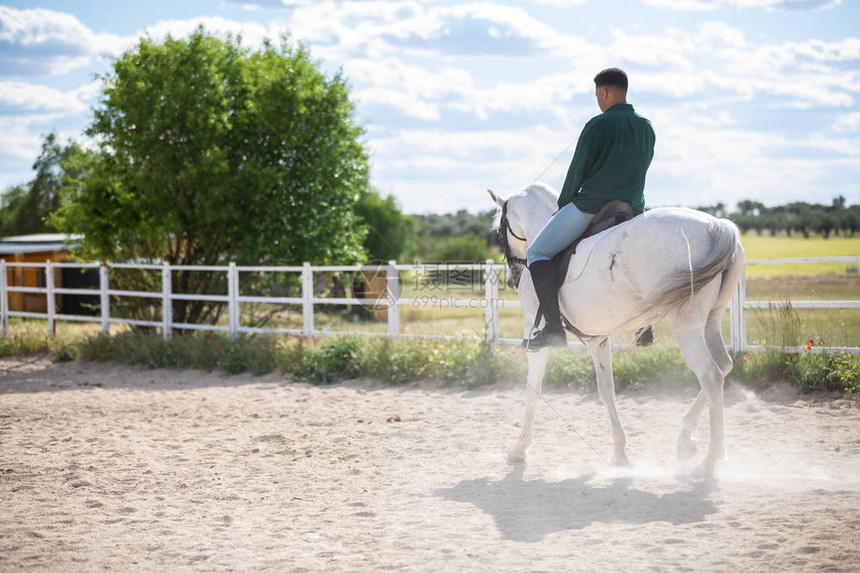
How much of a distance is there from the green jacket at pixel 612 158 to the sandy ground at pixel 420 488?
2075 millimetres

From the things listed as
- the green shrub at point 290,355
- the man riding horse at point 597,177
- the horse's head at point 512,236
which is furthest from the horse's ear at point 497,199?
the green shrub at point 290,355

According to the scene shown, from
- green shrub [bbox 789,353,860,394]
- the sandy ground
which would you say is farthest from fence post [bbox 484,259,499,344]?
green shrub [bbox 789,353,860,394]

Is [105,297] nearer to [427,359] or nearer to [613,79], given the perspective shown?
[427,359]

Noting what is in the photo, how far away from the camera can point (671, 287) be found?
470 centimetres

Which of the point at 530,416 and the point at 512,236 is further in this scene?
the point at 512,236

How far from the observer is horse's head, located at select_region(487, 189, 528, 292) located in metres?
6.09

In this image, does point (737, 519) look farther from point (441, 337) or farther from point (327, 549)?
point (441, 337)

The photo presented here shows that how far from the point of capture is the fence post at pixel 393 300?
10883 mm

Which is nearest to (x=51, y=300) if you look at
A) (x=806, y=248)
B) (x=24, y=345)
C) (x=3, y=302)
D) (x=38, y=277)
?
(x=24, y=345)

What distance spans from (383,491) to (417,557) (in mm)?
1412

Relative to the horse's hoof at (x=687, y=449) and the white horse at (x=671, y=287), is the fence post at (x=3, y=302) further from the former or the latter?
the horse's hoof at (x=687, y=449)

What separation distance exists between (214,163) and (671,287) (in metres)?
10.7

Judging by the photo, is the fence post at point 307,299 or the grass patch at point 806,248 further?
the grass patch at point 806,248

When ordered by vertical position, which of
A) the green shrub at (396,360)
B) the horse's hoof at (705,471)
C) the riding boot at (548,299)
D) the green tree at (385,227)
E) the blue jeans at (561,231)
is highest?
the green tree at (385,227)
